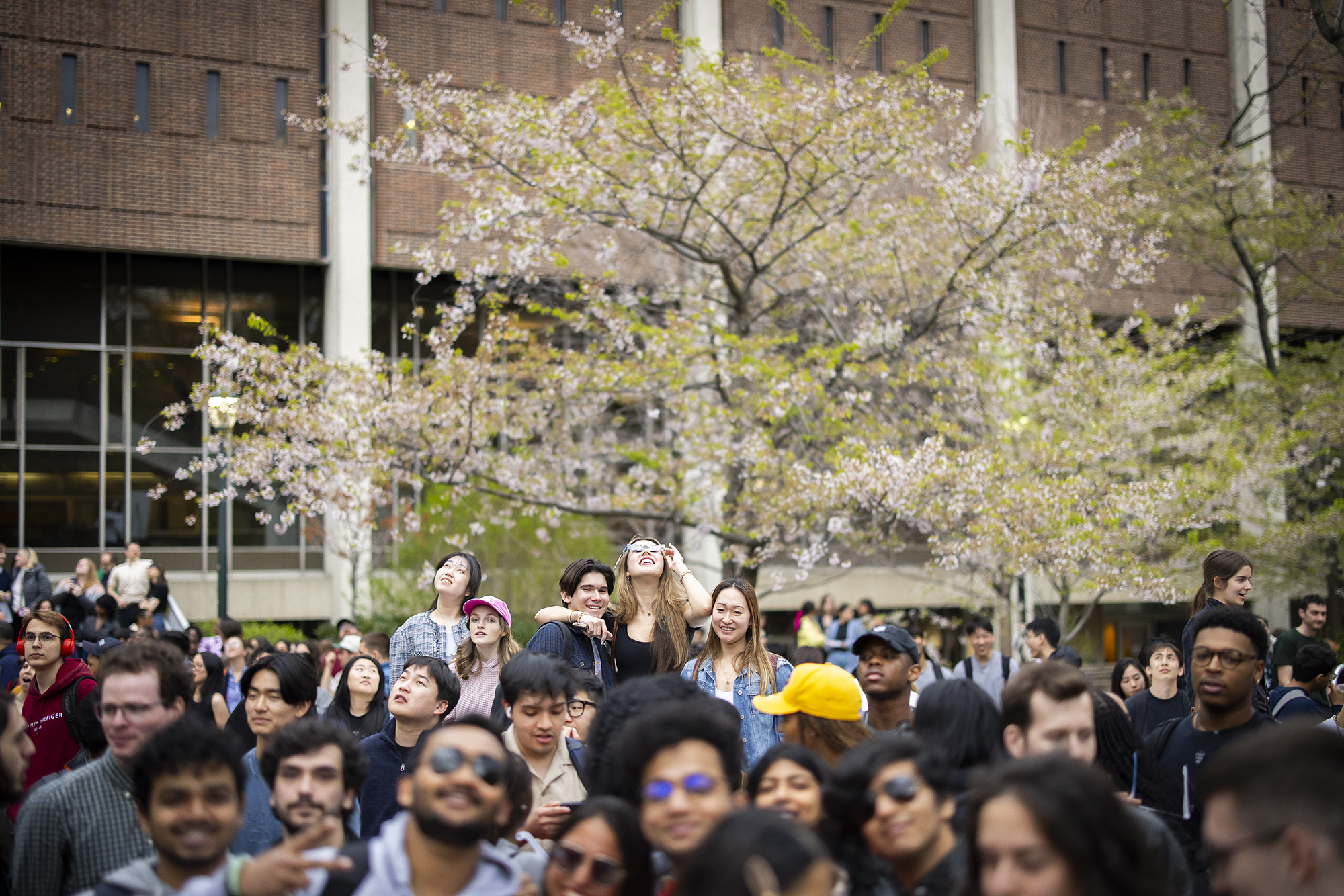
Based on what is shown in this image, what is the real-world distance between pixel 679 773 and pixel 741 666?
2691mm

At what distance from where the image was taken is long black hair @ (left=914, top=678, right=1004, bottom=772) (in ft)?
13.0

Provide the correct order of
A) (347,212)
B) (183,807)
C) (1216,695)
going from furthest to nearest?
(347,212)
(1216,695)
(183,807)

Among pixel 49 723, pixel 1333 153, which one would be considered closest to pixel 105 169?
pixel 49 723

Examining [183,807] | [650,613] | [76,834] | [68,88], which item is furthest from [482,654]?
[68,88]

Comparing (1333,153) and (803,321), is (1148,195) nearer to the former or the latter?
(803,321)

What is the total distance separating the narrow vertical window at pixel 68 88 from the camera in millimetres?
23891

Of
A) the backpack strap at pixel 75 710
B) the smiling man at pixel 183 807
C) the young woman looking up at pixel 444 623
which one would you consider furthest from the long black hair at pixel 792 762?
the backpack strap at pixel 75 710

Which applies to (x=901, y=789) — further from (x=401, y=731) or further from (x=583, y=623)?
(x=583, y=623)

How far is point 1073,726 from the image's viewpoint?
12.4 ft

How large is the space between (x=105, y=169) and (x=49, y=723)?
21692 millimetres

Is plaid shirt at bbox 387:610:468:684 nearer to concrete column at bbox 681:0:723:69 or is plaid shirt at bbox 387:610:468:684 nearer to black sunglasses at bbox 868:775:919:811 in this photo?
black sunglasses at bbox 868:775:919:811

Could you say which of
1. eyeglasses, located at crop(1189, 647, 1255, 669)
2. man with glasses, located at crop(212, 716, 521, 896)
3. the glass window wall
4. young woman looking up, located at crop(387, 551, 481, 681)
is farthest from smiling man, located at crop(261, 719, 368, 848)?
the glass window wall

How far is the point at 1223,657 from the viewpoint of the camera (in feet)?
15.3

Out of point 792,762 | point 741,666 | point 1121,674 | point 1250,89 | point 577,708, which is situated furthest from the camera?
point 1250,89
